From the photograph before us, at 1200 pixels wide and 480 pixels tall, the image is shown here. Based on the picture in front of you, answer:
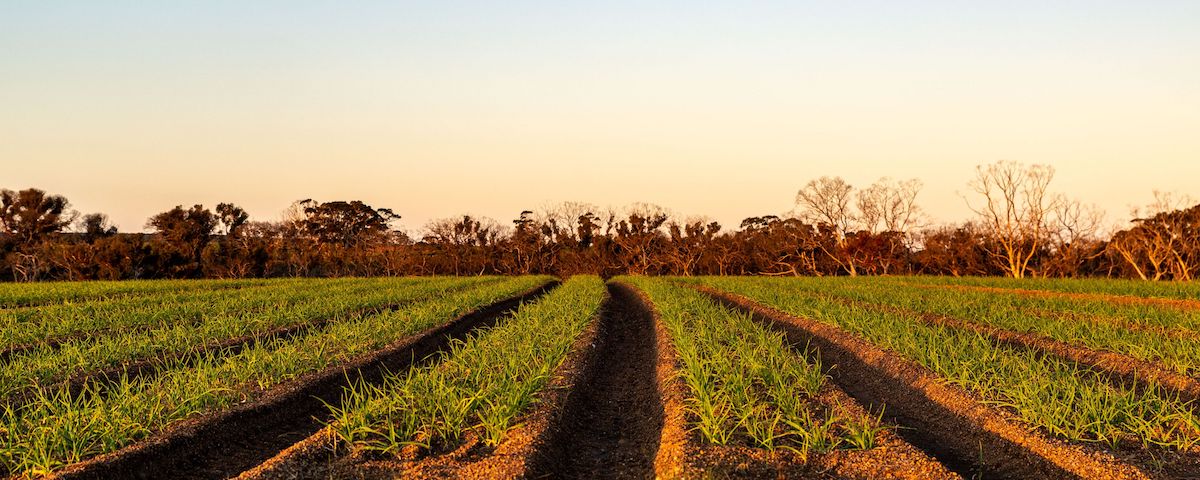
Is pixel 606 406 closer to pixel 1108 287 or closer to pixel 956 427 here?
pixel 956 427

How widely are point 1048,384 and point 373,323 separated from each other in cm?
971

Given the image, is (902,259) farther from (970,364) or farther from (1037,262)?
(970,364)

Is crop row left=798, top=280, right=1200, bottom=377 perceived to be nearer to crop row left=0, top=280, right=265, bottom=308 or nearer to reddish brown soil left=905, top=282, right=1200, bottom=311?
reddish brown soil left=905, top=282, right=1200, bottom=311

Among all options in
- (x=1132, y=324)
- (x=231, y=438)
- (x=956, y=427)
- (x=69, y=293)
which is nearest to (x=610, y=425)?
(x=956, y=427)

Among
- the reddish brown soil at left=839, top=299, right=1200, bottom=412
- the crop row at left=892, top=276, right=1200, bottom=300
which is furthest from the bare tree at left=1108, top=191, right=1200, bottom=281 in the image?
the reddish brown soil at left=839, top=299, right=1200, bottom=412

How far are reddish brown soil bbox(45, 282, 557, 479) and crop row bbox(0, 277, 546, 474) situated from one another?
120 mm

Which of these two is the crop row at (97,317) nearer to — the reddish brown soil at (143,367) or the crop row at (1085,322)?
the reddish brown soil at (143,367)

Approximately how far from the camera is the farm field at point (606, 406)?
492cm

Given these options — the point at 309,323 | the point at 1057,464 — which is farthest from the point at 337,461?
the point at 309,323

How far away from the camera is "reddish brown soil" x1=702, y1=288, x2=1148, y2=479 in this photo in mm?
5051

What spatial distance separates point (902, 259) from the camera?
50438 mm

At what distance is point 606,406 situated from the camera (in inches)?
303

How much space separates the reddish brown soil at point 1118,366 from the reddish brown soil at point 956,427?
3.55 ft

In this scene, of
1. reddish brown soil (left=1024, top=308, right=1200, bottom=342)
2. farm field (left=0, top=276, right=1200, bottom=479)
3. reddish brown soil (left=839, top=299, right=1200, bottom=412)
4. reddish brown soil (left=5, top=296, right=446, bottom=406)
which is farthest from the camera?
reddish brown soil (left=1024, top=308, right=1200, bottom=342)
